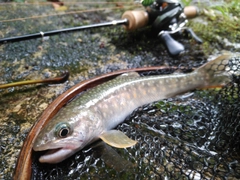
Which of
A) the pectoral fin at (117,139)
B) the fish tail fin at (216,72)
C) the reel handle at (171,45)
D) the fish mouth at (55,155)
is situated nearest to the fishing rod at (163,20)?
the reel handle at (171,45)

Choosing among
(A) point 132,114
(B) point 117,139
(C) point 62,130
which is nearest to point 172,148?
(B) point 117,139

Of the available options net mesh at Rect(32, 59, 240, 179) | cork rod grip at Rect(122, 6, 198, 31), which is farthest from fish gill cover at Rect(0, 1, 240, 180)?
cork rod grip at Rect(122, 6, 198, 31)

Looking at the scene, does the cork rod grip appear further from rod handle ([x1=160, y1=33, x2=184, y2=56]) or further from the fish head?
the fish head

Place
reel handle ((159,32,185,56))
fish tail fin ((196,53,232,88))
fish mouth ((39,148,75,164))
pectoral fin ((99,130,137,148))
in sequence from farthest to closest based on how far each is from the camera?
reel handle ((159,32,185,56))
fish tail fin ((196,53,232,88))
pectoral fin ((99,130,137,148))
fish mouth ((39,148,75,164))

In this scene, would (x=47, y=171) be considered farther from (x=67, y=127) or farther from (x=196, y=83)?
(x=196, y=83)

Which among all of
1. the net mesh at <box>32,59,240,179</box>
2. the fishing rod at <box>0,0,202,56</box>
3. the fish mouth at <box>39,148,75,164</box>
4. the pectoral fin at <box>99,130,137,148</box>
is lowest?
the net mesh at <box>32,59,240,179</box>

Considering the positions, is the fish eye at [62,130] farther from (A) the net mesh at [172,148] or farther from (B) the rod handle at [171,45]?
(B) the rod handle at [171,45]

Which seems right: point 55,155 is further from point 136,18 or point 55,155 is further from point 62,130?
point 136,18
